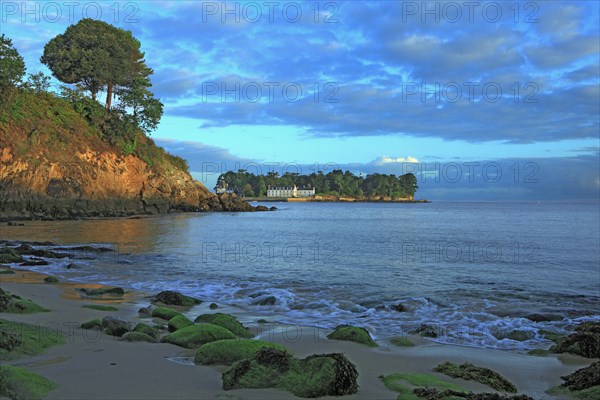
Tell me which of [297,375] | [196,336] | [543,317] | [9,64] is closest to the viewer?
[297,375]

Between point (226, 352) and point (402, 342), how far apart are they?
395 centimetres

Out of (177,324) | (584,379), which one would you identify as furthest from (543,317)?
(177,324)

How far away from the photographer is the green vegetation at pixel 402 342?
28.9 ft

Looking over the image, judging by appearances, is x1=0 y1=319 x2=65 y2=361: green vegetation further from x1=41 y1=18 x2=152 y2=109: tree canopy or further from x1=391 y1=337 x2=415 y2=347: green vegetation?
x1=41 y1=18 x2=152 y2=109: tree canopy

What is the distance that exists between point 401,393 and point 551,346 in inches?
203

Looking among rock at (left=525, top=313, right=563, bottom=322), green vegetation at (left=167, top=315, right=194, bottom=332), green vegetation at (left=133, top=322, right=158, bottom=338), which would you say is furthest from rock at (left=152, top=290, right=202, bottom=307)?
rock at (left=525, top=313, right=563, bottom=322)

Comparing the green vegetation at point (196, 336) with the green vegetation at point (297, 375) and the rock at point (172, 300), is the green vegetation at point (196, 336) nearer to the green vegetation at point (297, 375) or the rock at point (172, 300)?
the green vegetation at point (297, 375)

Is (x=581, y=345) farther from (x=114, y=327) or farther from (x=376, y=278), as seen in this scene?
(x=376, y=278)

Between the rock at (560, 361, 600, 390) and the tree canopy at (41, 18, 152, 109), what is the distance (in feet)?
214

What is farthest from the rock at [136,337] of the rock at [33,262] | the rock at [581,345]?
the rock at [33,262]

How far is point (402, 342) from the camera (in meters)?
8.91

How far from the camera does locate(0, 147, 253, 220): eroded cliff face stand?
154ft

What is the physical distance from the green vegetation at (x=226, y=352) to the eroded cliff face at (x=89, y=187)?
46.0 metres

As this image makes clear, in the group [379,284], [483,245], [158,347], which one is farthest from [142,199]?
[158,347]
